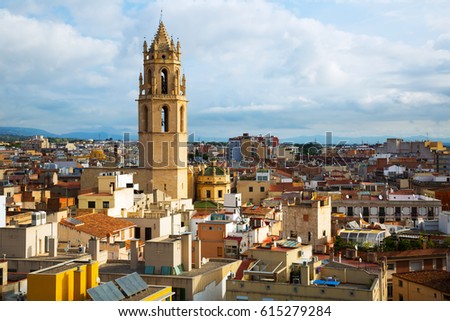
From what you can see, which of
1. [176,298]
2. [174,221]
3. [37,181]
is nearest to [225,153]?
[37,181]

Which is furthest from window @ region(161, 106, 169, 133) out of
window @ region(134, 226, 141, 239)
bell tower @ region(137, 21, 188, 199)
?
window @ region(134, 226, 141, 239)

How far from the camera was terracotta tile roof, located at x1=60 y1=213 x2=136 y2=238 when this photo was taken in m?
22.1

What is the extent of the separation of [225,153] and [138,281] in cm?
11631

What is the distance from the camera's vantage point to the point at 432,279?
714 inches

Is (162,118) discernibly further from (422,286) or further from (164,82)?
(422,286)

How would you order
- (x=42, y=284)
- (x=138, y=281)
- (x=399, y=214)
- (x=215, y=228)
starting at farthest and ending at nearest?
1. (x=399, y=214)
2. (x=215, y=228)
3. (x=138, y=281)
4. (x=42, y=284)

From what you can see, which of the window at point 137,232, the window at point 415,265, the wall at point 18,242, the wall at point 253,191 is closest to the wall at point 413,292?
the window at point 415,265

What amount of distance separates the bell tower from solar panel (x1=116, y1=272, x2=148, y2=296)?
25.7m

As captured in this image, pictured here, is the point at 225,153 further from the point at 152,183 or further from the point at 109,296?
the point at 109,296

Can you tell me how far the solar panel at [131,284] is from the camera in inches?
497

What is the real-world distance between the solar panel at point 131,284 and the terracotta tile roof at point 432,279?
7636mm

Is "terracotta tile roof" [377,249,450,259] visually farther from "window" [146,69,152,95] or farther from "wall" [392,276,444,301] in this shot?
"window" [146,69,152,95]

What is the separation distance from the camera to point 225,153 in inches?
5094

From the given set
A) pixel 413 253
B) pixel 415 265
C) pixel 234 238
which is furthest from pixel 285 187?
pixel 415 265
